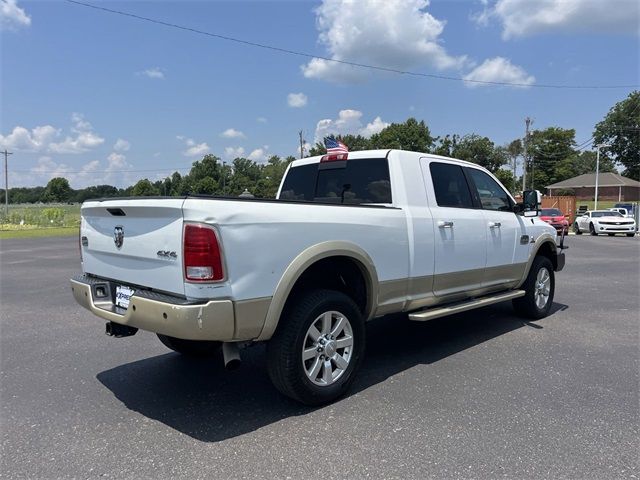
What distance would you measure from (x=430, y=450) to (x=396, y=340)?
2532 millimetres

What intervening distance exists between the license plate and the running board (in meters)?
2.38

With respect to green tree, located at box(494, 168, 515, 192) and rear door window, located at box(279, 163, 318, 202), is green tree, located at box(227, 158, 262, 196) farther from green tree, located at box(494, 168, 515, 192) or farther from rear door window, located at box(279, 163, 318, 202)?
rear door window, located at box(279, 163, 318, 202)

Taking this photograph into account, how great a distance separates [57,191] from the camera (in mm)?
106312

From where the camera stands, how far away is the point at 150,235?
11.0 ft

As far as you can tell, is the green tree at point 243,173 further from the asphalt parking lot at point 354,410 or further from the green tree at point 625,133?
the asphalt parking lot at point 354,410

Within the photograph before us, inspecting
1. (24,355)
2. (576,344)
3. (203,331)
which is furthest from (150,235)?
(576,344)

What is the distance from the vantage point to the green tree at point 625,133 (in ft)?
253

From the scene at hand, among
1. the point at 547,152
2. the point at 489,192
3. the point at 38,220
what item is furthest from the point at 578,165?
the point at 489,192

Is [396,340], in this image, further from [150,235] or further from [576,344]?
[150,235]

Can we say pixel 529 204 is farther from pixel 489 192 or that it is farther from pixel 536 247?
pixel 489 192

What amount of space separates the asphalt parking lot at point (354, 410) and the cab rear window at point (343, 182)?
1.63m

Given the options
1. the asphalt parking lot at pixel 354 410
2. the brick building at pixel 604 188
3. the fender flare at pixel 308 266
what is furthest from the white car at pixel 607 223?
the brick building at pixel 604 188

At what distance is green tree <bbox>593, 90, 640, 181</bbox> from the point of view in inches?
3034

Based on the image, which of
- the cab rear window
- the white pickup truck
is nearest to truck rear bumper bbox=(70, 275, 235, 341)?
the white pickup truck
